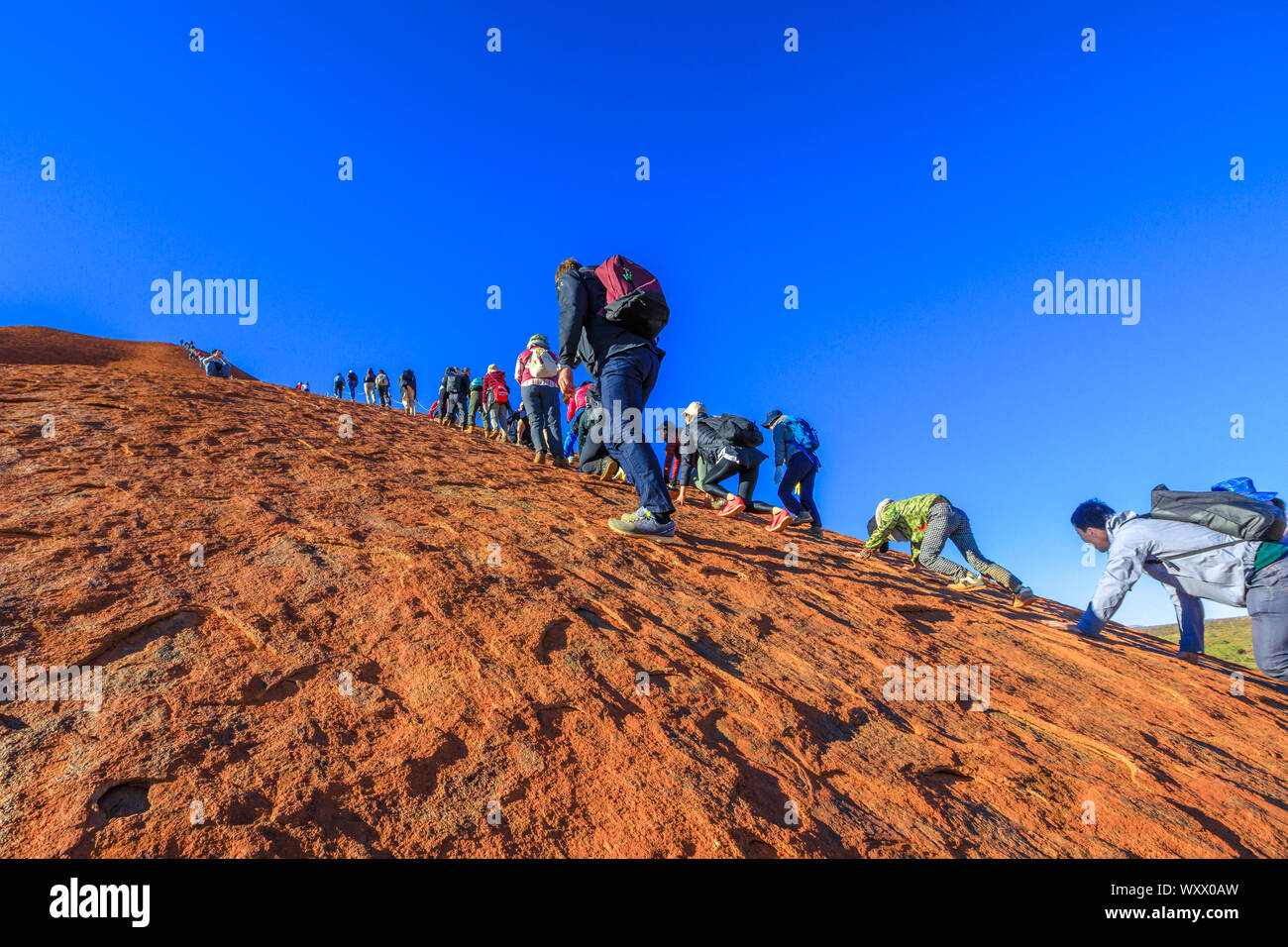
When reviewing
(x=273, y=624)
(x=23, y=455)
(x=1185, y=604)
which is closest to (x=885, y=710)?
(x=273, y=624)

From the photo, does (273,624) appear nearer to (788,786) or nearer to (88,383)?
(788,786)

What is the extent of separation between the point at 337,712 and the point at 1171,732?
3.95 m

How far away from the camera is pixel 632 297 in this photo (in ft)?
13.6

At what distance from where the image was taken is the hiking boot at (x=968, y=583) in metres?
5.90

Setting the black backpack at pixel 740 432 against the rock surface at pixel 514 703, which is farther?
the black backpack at pixel 740 432

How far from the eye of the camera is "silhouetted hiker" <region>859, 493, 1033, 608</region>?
634 cm

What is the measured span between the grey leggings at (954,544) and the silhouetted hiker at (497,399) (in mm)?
7921

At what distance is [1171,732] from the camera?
3.06 meters

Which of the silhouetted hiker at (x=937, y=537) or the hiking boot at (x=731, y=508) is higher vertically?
the hiking boot at (x=731, y=508)

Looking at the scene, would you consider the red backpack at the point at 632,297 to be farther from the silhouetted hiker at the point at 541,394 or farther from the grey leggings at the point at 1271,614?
the grey leggings at the point at 1271,614
